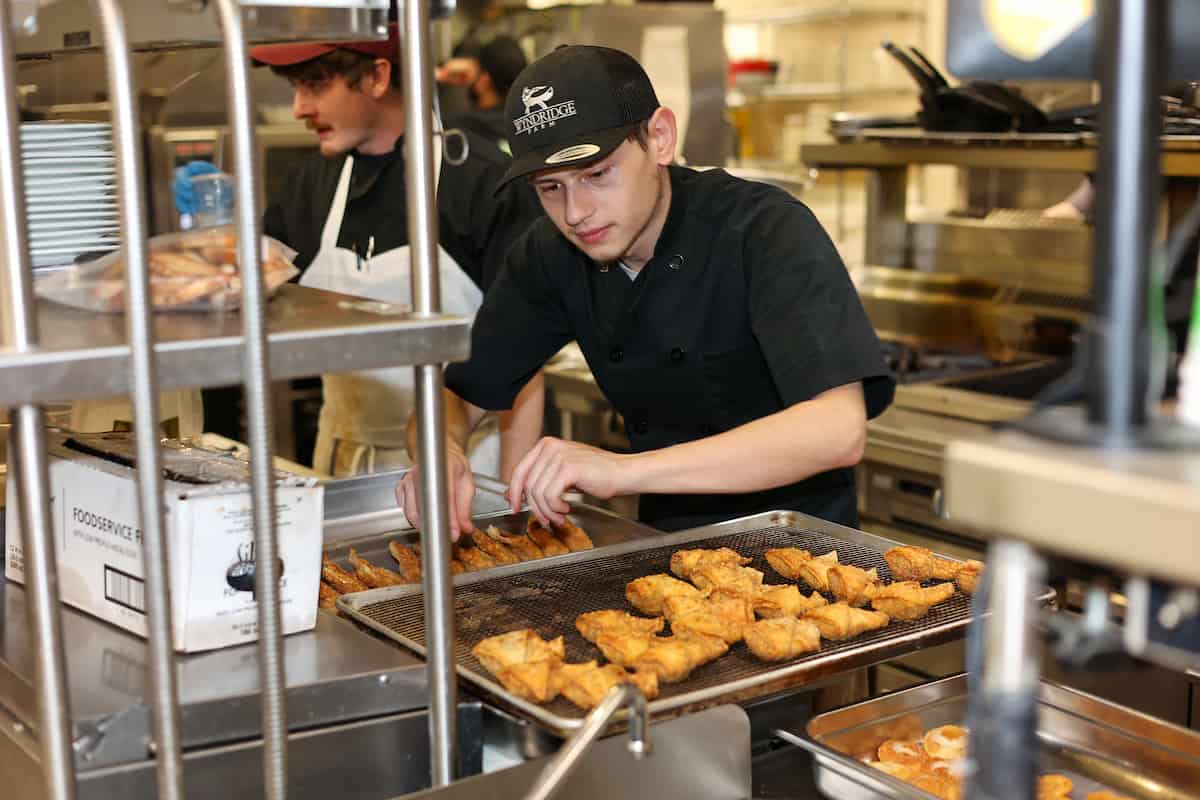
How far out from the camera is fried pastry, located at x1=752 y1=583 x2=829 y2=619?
1688 millimetres

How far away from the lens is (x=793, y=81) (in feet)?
22.4

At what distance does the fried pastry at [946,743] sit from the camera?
61.2 inches

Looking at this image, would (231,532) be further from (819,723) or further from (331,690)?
(819,723)

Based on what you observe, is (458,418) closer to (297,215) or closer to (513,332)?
(513,332)

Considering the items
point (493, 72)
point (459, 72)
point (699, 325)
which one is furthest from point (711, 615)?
point (459, 72)

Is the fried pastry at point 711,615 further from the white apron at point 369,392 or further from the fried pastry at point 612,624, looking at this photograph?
the white apron at point 369,392

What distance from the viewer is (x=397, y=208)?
3068 mm

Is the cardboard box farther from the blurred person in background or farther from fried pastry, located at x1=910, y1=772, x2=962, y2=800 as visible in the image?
the blurred person in background

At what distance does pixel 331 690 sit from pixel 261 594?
259 mm

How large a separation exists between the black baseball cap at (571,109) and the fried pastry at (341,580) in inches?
24.1

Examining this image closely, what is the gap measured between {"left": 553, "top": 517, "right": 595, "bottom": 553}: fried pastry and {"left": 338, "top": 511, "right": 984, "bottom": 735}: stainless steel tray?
0.04 m

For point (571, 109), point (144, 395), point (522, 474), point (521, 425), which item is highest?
point (571, 109)

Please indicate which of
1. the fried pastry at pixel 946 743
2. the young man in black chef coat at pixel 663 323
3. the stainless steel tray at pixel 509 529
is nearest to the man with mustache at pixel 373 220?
the young man in black chef coat at pixel 663 323

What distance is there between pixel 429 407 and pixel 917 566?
2.66ft
